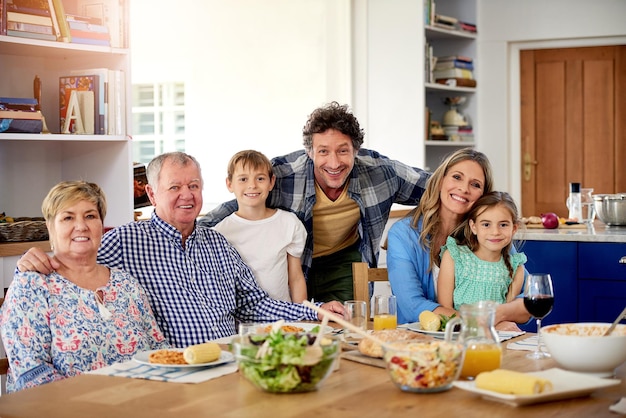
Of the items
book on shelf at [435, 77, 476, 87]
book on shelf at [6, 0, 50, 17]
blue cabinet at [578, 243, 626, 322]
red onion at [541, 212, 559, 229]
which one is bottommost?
blue cabinet at [578, 243, 626, 322]

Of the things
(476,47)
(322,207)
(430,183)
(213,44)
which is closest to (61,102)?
(322,207)

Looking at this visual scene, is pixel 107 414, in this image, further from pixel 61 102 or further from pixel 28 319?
pixel 61 102

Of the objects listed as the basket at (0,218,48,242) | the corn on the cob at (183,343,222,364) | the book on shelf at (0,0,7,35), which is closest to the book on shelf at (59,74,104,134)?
the book on shelf at (0,0,7,35)

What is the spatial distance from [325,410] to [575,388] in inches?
19.0

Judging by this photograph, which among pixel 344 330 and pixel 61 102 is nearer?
pixel 344 330

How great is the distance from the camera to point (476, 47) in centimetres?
736

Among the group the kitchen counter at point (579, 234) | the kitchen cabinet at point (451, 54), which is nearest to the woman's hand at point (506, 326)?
the kitchen counter at point (579, 234)

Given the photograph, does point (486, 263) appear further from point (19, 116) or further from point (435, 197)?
point (19, 116)

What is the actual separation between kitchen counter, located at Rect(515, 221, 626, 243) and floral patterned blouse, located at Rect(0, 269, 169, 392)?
85.0 inches

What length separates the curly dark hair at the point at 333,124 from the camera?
11.0 feet

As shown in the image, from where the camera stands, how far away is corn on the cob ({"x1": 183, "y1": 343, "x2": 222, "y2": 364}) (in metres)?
1.99

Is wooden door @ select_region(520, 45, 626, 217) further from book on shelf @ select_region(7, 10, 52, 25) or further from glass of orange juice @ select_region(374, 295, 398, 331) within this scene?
glass of orange juice @ select_region(374, 295, 398, 331)

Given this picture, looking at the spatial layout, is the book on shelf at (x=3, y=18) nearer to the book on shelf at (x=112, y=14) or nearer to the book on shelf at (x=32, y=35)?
the book on shelf at (x=32, y=35)

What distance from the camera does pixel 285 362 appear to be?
5.64 ft
